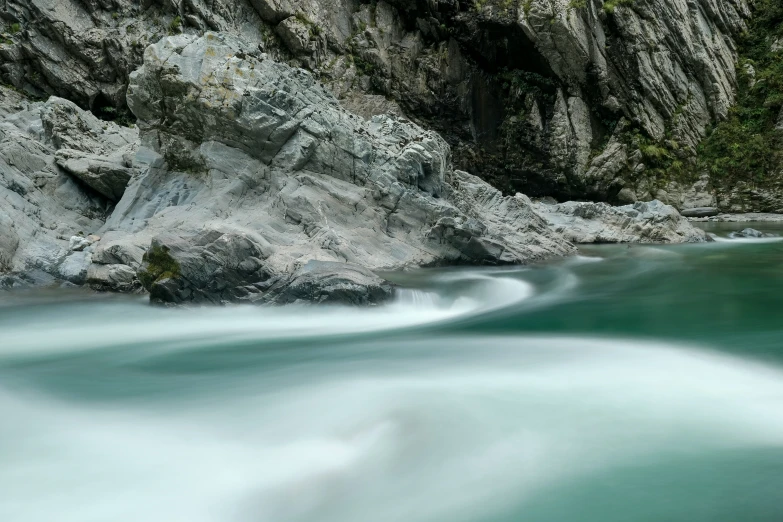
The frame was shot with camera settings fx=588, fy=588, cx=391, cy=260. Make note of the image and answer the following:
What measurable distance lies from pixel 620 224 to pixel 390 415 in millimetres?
16538

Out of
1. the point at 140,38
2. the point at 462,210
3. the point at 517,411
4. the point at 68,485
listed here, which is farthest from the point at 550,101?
the point at 68,485

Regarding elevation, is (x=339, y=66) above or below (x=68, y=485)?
above

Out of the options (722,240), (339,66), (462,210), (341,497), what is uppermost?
(339,66)

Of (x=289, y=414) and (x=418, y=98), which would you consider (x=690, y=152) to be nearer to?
(x=418, y=98)

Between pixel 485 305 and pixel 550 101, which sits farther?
pixel 550 101

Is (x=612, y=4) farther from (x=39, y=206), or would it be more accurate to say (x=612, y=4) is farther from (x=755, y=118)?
(x=39, y=206)

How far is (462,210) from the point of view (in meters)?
14.6

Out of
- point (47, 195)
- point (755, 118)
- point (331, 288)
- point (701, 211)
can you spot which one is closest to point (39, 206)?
point (47, 195)

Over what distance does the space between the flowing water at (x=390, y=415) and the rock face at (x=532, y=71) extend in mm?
21245

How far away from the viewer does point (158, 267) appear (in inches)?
352

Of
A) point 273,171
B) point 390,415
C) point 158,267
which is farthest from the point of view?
point 273,171

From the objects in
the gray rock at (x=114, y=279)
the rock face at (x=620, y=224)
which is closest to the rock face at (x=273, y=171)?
the gray rock at (x=114, y=279)

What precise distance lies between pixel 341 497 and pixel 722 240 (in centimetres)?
1844

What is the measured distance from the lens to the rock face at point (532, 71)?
1073 inches
